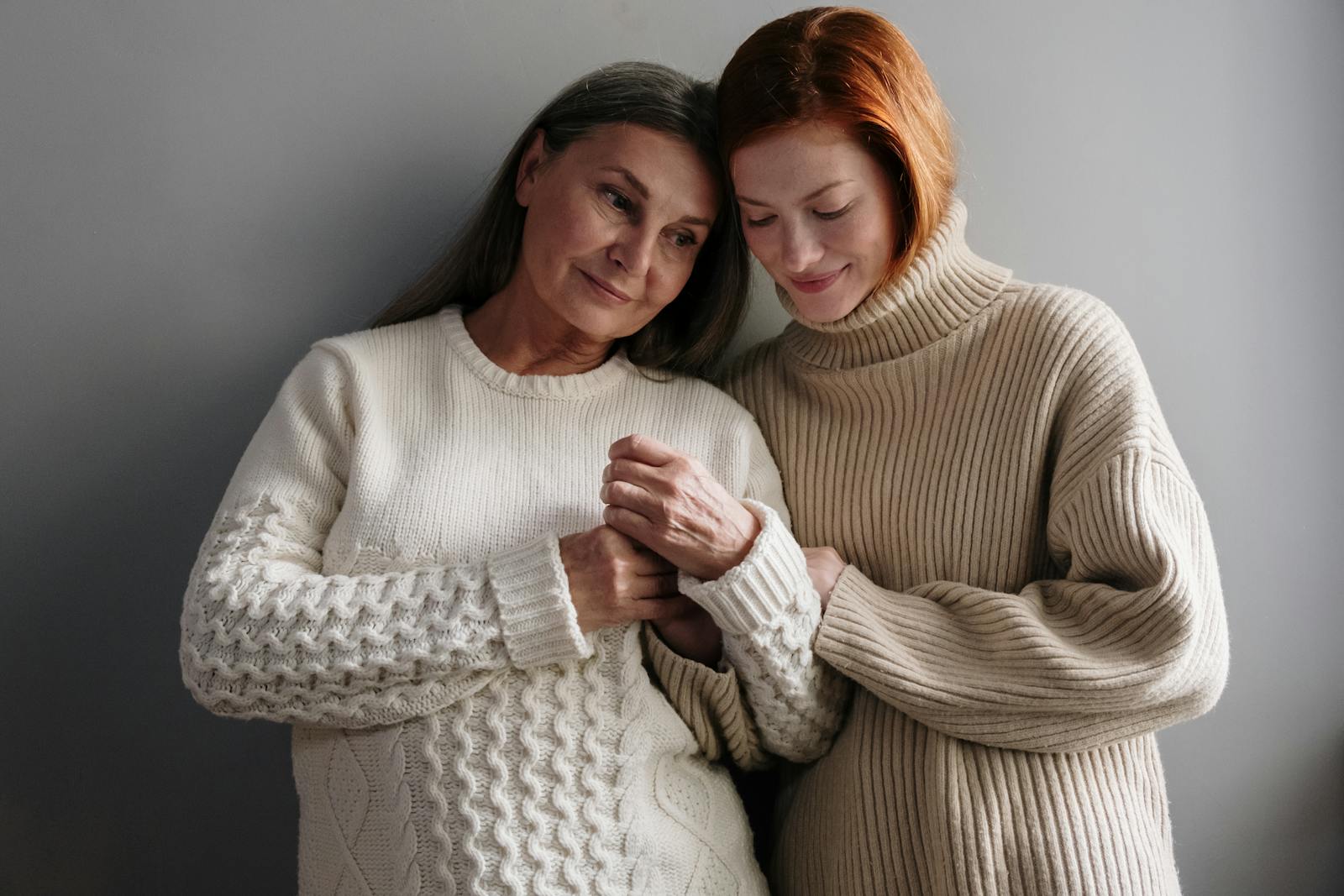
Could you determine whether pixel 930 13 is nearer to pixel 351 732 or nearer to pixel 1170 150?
pixel 1170 150

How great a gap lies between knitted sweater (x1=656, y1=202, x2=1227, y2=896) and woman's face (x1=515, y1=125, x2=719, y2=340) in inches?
8.0

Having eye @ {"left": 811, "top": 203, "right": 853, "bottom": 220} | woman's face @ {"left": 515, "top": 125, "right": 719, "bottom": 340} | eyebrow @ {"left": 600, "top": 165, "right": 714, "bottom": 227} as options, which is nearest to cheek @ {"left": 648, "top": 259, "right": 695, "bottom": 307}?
woman's face @ {"left": 515, "top": 125, "right": 719, "bottom": 340}

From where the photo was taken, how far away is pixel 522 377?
5.15 feet

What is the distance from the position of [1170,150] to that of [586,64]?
0.97 metres

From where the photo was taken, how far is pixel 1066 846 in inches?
51.9

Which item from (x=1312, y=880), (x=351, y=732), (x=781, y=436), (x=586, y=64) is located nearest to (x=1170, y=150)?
(x=781, y=436)

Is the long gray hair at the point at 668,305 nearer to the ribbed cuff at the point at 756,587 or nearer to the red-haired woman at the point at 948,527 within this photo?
the red-haired woman at the point at 948,527

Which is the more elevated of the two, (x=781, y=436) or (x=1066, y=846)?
(x=781, y=436)

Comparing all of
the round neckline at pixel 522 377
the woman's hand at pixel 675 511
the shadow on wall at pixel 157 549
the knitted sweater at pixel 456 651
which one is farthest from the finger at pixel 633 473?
the shadow on wall at pixel 157 549

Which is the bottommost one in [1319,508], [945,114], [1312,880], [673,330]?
[1312,880]

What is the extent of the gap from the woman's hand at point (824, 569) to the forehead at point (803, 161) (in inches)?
19.3

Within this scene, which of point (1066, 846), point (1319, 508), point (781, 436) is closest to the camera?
point (1066, 846)

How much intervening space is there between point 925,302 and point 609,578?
593 millimetres

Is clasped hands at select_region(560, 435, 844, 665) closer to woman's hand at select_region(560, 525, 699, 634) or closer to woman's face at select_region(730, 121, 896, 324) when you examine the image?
woman's hand at select_region(560, 525, 699, 634)
